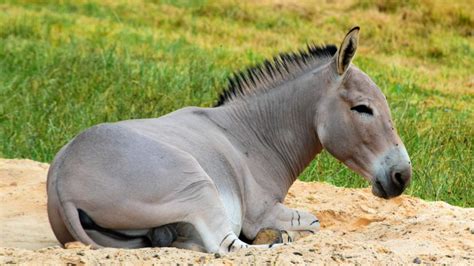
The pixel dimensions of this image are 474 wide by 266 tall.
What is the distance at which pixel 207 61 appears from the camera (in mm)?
12664

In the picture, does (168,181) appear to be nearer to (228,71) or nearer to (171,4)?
(228,71)

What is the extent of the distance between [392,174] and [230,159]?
884 mm

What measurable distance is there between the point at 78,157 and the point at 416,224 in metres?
2.00

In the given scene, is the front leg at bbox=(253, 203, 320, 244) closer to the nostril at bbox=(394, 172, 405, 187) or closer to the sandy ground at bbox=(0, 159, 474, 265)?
the sandy ground at bbox=(0, 159, 474, 265)

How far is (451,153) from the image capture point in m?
9.05

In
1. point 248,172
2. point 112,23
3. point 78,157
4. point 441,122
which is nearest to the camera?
point 78,157

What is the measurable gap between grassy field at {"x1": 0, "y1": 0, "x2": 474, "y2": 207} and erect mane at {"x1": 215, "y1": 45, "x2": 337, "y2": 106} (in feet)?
6.31

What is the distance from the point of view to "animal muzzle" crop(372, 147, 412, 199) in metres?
5.64

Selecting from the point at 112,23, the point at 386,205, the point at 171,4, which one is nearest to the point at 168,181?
the point at 386,205

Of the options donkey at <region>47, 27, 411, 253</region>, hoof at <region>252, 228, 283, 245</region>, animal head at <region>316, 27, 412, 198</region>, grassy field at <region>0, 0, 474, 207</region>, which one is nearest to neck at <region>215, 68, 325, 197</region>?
donkey at <region>47, 27, 411, 253</region>

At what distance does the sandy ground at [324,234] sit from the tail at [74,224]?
0.17ft

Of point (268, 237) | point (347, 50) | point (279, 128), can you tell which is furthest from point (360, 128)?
point (268, 237)

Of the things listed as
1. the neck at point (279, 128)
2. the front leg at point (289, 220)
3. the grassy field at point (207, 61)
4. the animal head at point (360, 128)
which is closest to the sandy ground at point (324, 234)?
the front leg at point (289, 220)

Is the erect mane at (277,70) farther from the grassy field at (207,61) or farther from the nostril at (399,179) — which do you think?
the grassy field at (207,61)
